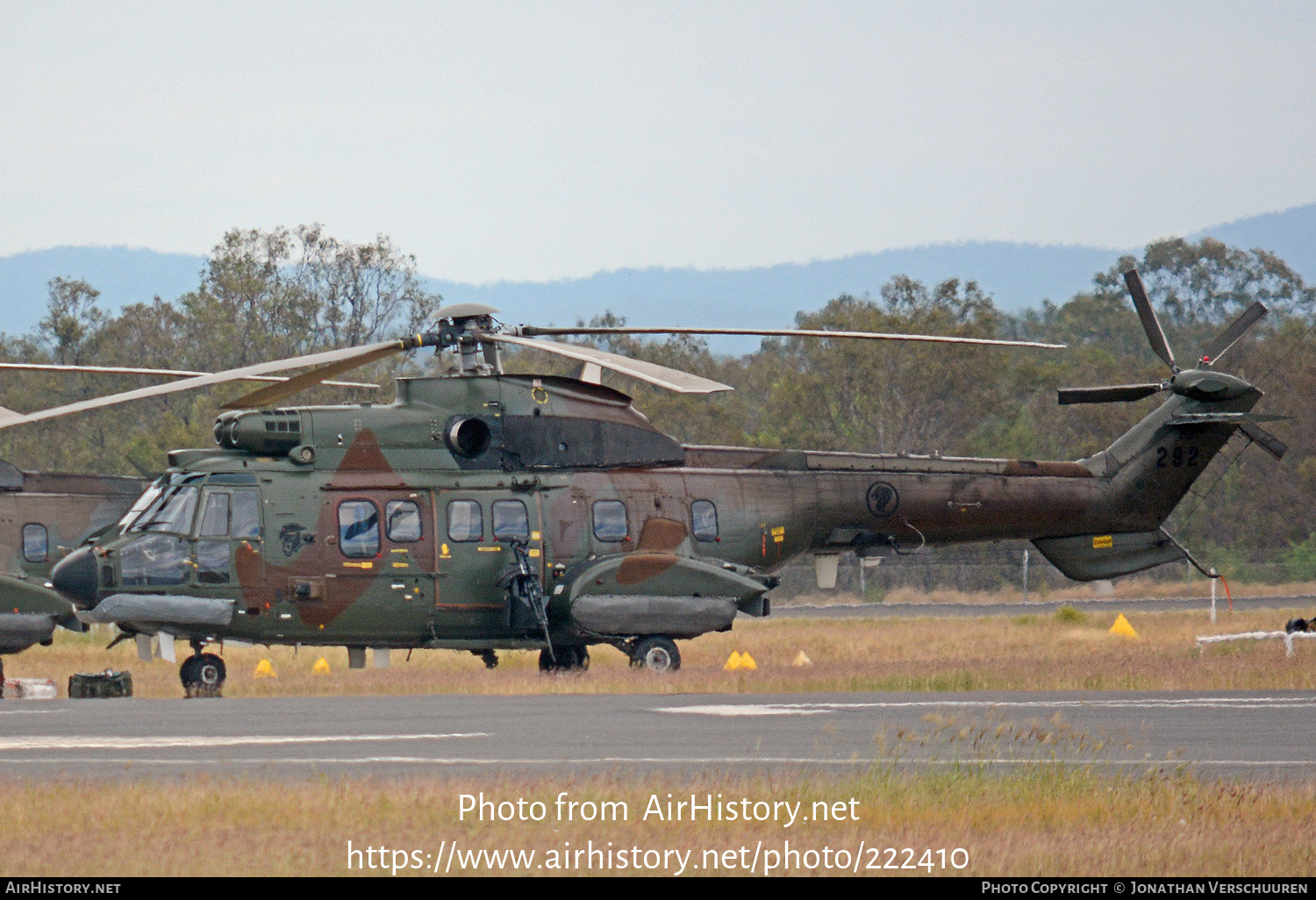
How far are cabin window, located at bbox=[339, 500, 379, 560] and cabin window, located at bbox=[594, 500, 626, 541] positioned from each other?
3.21 metres

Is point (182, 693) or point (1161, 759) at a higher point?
point (1161, 759)

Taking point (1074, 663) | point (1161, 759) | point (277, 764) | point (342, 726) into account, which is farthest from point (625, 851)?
point (1074, 663)

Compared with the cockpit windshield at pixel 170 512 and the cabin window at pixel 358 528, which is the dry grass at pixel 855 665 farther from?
the cockpit windshield at pixel 170 512

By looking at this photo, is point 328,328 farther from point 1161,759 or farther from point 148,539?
point 1161,759

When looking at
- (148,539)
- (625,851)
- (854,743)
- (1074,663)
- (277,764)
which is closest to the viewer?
(625,851)

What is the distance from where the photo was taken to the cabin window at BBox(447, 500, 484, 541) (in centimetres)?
2472

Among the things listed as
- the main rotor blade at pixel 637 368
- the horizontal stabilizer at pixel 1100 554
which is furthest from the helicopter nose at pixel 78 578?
the horizontal stabilizer at pixel 1100 554

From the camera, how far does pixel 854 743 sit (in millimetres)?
15117

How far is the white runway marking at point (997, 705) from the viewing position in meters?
18.8

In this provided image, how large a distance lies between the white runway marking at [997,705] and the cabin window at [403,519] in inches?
252

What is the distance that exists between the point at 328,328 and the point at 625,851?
269 feet

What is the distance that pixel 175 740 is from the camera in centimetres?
1587

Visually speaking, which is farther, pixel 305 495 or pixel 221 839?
pixel 305 495

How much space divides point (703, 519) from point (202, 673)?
24.9 feet
